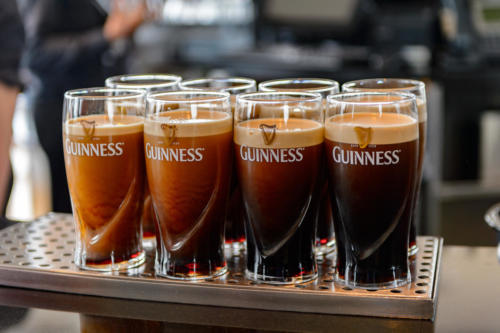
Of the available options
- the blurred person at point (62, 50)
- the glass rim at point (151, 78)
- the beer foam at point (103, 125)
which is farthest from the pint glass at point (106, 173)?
the blurred person at point (62, 50)

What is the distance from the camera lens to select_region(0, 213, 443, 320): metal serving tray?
1.00 m

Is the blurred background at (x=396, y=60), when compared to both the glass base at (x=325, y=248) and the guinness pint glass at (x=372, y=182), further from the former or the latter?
the guinness pint glass at (x=372, y=182)

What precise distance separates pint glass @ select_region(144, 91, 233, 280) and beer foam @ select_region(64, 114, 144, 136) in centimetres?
4

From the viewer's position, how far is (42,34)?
3.08 m

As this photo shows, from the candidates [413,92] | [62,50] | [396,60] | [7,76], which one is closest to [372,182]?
[413,92]

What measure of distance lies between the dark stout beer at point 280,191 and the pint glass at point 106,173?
0.57 feet

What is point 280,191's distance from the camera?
1.03 meters

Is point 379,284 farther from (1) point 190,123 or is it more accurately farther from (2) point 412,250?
(1) point 190,123

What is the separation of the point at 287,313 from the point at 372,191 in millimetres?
207

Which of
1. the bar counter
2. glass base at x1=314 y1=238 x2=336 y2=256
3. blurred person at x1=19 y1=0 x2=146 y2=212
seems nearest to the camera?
the bar counter

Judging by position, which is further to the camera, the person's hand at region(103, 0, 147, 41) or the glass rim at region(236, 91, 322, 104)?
the person's hand at region(103, 0, 147, 41)

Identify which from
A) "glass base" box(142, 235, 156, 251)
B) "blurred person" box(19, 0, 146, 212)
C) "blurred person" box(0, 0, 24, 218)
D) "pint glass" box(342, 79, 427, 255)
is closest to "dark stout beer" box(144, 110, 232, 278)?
"glass base" box(142, 235, 156, 251)

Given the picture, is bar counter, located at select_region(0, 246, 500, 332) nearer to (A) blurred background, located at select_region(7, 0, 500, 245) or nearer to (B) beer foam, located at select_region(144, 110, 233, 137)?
(B) beer foam, located at select_region(144, 110, 233, 137)

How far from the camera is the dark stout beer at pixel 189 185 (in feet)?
3.41
